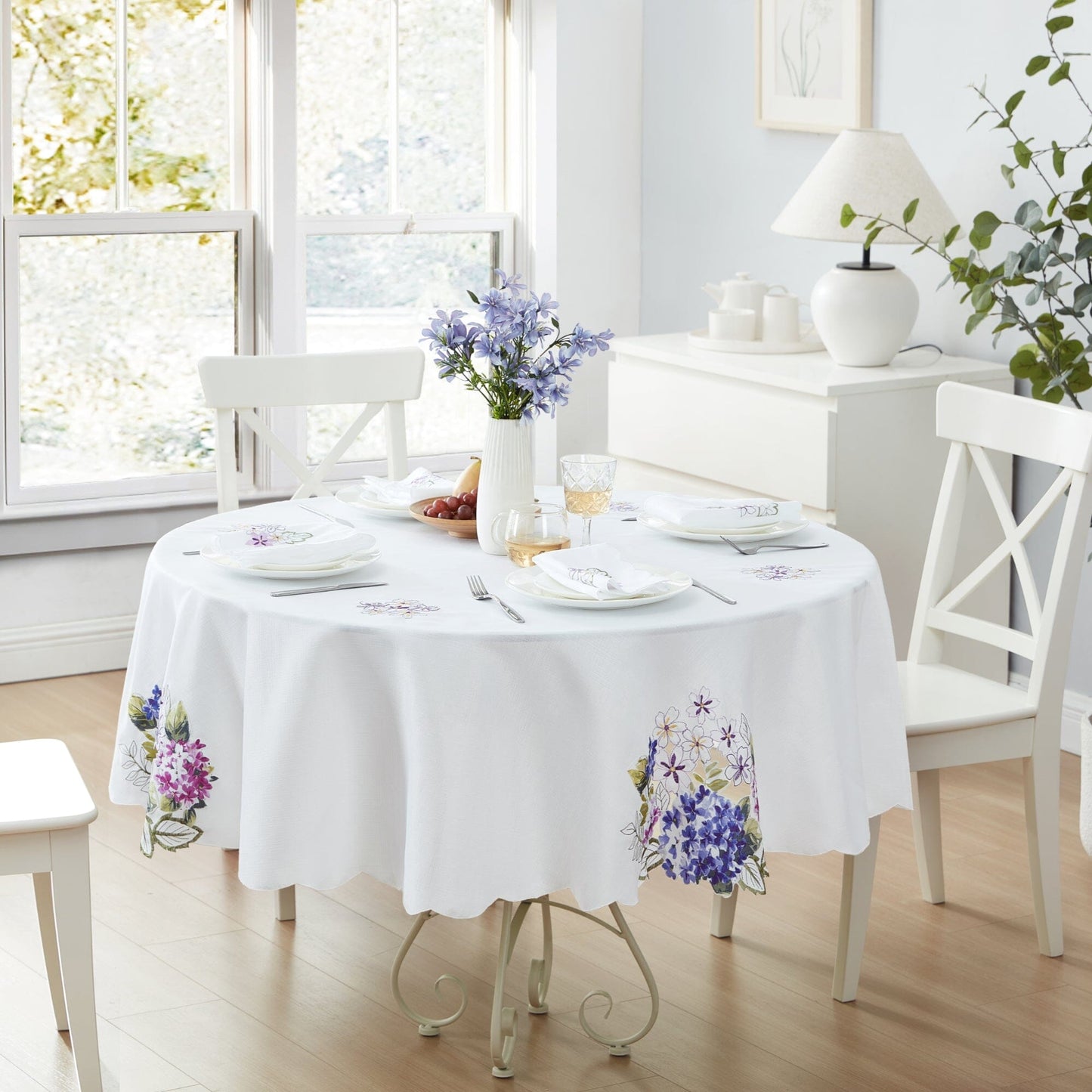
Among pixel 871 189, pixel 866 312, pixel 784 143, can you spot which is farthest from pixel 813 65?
pixel 866 312

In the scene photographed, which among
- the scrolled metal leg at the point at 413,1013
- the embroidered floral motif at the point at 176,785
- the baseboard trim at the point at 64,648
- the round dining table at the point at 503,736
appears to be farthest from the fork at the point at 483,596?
the baseboard trim at the point at 64,648

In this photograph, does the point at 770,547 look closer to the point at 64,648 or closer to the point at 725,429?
the point at 725,429

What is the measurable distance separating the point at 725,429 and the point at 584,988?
5.56 feet

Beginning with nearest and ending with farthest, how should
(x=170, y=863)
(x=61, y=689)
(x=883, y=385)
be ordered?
1. (x=170, y=863)
2. (x=883, y=385)
3. (x=61, y=689)

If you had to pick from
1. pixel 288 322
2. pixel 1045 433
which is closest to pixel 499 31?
pixel 288 322

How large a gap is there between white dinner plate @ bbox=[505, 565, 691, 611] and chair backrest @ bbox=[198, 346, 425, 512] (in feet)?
3.40

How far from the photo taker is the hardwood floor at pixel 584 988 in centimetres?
246

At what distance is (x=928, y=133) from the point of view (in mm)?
4066

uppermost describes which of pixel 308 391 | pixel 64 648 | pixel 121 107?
pixel 121 107

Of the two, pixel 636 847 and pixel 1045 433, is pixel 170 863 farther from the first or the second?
pixel 1045 433

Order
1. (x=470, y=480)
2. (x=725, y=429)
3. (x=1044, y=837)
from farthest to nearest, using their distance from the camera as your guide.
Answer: (x=725, y=429)
(x=1044, y=837)
(x=470, y=480)

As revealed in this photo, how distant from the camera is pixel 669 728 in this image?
7.13ft

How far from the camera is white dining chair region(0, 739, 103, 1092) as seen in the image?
85.7 inches

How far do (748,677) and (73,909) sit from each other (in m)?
0.98
